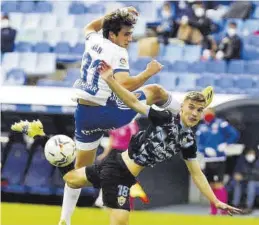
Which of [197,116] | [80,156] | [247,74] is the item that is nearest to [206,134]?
[247,74]

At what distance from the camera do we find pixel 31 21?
18594 millimetres

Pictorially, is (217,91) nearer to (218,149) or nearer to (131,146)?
(218,149)

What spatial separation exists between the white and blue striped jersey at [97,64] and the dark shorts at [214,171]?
4.90 metres

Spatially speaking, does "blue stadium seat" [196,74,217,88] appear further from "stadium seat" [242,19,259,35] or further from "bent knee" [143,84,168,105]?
"bent knee" [143,84,168,105]

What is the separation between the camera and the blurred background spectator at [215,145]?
45.6ft

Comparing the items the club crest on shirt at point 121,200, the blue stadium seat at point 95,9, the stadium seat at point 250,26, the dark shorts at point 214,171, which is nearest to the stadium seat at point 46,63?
the blue stadium seat at point 95,9

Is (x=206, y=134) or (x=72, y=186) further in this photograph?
(x=206, y=134)

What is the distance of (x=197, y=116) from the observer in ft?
27.7

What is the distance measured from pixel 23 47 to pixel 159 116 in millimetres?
9526

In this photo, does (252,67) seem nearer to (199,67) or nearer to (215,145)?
(199,67)

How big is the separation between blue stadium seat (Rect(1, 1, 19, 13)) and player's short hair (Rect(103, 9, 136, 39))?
1004cm

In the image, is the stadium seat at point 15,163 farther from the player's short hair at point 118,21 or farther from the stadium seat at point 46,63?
the player's short hair at point 118,21

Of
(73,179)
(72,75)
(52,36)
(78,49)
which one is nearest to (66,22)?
(52,36)

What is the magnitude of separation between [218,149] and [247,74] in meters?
1.84
